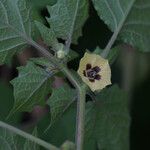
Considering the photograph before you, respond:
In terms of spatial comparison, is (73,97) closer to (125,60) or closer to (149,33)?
(149,33)

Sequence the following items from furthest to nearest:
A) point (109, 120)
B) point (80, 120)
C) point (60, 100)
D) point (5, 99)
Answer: point (5, 99) → point (109, 120) → point (60, 100) → point (80, 120)

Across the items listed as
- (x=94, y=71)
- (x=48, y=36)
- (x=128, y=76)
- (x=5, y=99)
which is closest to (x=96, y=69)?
(x=94, y=71)

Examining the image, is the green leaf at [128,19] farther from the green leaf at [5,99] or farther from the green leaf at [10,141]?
the green leaf at [5,99]

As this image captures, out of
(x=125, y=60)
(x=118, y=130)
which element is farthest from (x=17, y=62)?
(x=118, y=130)

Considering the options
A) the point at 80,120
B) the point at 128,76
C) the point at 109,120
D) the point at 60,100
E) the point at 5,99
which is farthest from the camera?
the point at 128,76

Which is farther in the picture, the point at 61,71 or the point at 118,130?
the point at 118,130

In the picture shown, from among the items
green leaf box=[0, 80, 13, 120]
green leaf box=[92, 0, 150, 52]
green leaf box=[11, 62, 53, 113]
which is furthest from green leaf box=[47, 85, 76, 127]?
green leaf box=[0, 80, 13, 120]

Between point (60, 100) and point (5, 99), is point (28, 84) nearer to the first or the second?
point (60, 100)
